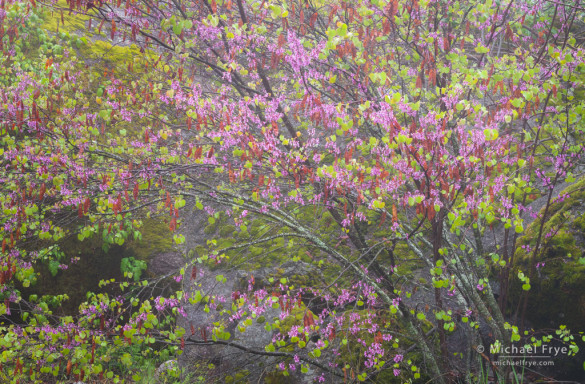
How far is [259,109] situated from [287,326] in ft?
12.0

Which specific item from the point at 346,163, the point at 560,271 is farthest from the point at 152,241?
the point at 560,271

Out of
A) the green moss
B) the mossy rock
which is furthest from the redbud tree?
the green moss

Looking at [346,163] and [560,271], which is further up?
[346,163]

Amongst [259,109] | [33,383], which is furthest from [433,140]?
[33,383]

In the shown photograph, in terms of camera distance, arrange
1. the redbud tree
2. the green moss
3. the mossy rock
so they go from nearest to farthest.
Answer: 1. the redbud tree
2. the mossy rock
3. the green moss

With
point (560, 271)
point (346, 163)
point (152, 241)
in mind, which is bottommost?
point (560, 271)

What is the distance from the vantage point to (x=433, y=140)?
4262mm

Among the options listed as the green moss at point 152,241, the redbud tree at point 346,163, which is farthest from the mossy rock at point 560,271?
the green moss at point 152,241

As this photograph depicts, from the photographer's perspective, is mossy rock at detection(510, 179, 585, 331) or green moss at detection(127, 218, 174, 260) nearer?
mossy rock at detection(510, 179, 585, 331)

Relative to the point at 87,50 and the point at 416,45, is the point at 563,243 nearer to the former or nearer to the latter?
the point at 416,45

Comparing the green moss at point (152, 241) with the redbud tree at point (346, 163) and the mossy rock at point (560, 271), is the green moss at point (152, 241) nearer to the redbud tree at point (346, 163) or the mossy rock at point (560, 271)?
the redbud tree at point (346, 163)

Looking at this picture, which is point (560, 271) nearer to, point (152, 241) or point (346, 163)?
point (346, 163)

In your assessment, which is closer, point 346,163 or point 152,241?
point 346,163

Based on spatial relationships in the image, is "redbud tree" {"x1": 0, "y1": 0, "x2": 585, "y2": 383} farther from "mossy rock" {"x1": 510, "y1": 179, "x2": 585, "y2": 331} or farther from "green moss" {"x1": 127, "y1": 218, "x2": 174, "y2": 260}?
"green moss" {"x1": 127, "y1": 218, "x2": 174, "y2": 260}
